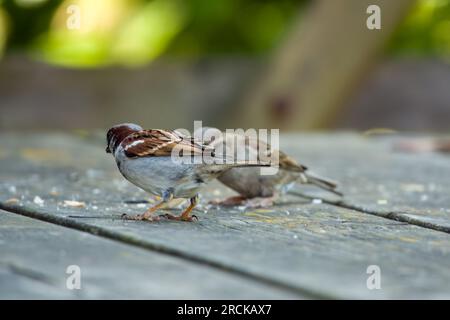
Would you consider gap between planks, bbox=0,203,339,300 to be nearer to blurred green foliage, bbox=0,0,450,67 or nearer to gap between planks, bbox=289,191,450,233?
gap between planks, bbox=289,191,450,233

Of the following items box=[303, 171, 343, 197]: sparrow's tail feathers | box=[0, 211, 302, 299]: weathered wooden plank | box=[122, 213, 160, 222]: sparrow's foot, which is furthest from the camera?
box=[303, 171, 343, 197]: sparrow's tail feathers

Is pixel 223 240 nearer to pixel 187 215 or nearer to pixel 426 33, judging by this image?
pixel 187 215

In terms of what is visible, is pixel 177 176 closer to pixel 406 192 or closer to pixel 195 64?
pixel 406 192

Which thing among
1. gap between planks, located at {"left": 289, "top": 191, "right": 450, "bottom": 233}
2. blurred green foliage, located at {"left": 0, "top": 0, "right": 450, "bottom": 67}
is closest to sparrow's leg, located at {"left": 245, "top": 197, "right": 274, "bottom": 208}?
gap between planks, located at {"left": 289, "top": 191, "right": 450, "bottom": 233}

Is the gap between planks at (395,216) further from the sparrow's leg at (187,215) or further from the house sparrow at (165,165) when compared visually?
the sparrow's leg at (187,215)

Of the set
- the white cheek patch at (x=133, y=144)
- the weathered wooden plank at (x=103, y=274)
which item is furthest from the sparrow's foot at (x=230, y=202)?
the weathered wooden plank at (x=103, y=274)
